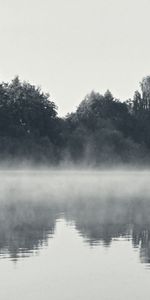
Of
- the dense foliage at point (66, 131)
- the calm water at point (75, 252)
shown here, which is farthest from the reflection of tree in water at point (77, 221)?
the dense foliage at point (66, 131)

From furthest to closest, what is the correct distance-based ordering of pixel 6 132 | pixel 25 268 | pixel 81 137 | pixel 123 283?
1. pixel 81 137
2. pixel 6 132
3. pixel 25 268
4. pixel 123 283

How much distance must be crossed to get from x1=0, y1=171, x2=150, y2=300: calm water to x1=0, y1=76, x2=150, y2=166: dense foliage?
61.9m

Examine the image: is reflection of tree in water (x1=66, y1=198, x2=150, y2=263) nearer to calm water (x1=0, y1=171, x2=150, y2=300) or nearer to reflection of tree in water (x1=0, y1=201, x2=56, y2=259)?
calm water (x1=0, y1=171, x2=150, y2=300)

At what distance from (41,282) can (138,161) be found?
102 m

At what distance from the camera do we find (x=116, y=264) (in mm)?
23844

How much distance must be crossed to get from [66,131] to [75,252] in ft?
308

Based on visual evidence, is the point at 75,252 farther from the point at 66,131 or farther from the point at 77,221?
the point at 66,131

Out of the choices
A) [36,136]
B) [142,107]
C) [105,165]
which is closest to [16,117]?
[36,136]

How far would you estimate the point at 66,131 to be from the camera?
395 ft

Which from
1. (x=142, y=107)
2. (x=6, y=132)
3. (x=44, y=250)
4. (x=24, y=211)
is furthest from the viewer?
(x=142, y=107)

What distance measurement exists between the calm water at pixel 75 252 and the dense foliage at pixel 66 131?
6188cm

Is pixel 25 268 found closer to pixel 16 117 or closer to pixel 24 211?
pixel 24 211

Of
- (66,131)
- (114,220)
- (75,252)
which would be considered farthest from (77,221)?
(66,131)

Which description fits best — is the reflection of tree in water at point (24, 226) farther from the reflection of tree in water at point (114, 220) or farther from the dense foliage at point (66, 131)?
the dense foliage at point (66, 131)
